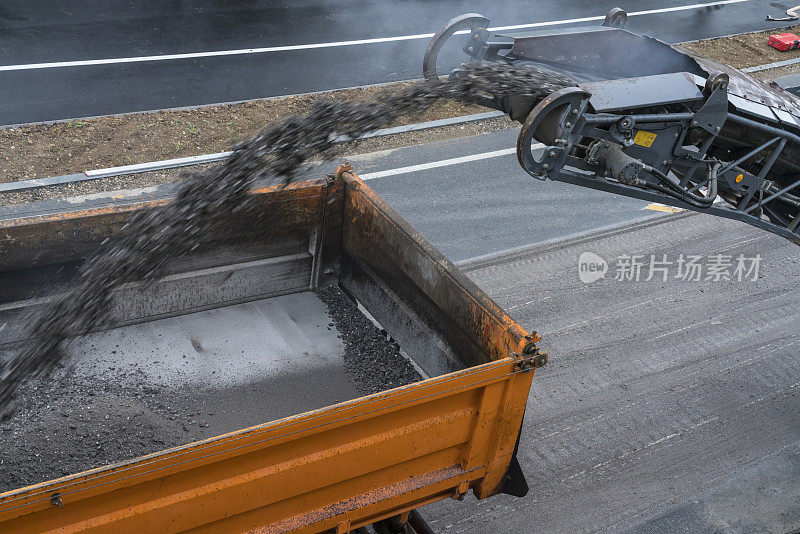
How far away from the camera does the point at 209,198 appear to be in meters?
5.03

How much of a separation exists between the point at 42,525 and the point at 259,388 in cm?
203

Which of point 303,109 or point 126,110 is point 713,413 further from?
point 126,110

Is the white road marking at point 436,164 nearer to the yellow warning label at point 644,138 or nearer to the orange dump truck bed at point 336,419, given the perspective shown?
the orange dump truck bed at point 336,419

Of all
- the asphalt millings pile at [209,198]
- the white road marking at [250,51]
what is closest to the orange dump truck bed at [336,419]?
the asphalt millings pile at [209,198]

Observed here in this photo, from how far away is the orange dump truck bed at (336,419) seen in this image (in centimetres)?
315

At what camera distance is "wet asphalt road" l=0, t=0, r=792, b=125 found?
10367 millimetres

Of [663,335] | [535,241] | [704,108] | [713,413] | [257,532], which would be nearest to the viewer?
[257,532]

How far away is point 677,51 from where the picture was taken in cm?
483

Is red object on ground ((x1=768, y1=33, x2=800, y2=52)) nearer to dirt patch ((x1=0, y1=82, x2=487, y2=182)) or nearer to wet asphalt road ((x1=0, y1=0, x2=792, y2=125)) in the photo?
wet asphalt road ((x1=0, y1=0, x2=792, y2=125))

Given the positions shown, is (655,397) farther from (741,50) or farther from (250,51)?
(741,50)

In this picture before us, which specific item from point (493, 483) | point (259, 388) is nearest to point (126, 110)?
point (259, 388)

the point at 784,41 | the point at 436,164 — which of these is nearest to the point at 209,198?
the point at 436,164

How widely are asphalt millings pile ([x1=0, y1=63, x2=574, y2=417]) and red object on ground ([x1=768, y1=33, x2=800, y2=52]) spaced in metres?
11.2

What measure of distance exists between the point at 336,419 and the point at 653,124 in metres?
2.27
